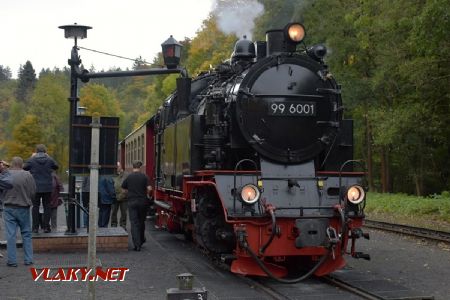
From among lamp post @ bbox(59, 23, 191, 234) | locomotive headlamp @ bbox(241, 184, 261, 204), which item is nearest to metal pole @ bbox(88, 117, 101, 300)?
locomotive headlamp @ bbox(241, 184, 261, 204)

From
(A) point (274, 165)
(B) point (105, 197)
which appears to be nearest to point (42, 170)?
(B) point (105, 197)

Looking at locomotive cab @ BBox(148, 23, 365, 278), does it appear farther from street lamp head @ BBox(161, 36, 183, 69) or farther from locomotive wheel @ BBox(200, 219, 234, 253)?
street lamp head @ BBox(161, 36, 183, 69)

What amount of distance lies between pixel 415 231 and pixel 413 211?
5.84 meters

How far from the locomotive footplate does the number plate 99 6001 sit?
1.63m

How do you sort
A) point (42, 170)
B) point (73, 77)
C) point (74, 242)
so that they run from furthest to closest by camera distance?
point (73, 77), point (42, 170), point (74, 242)

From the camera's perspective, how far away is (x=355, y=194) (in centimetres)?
806

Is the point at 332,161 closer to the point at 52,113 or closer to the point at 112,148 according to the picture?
the point at 112,148

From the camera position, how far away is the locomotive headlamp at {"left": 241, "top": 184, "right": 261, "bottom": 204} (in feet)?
25.4

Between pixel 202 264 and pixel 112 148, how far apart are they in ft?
9.31

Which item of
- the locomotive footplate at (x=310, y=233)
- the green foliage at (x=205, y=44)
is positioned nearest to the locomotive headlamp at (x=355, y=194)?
the locomotive footplate at (x=310, y=233)

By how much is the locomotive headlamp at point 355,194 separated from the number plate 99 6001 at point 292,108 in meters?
1.27

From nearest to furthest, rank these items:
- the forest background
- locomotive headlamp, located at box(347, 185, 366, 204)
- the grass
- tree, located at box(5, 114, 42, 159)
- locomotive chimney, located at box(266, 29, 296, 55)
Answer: locomotive headlamp, located at box(347, 185, 366, 204)
locomotive chimney, located at box(266, 29, 296, 55)
the grass
the forest background
tree, located at box(5, 114, 42, 159)

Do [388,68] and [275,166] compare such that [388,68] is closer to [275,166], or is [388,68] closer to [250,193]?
[275,166]

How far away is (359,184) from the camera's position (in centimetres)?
830
